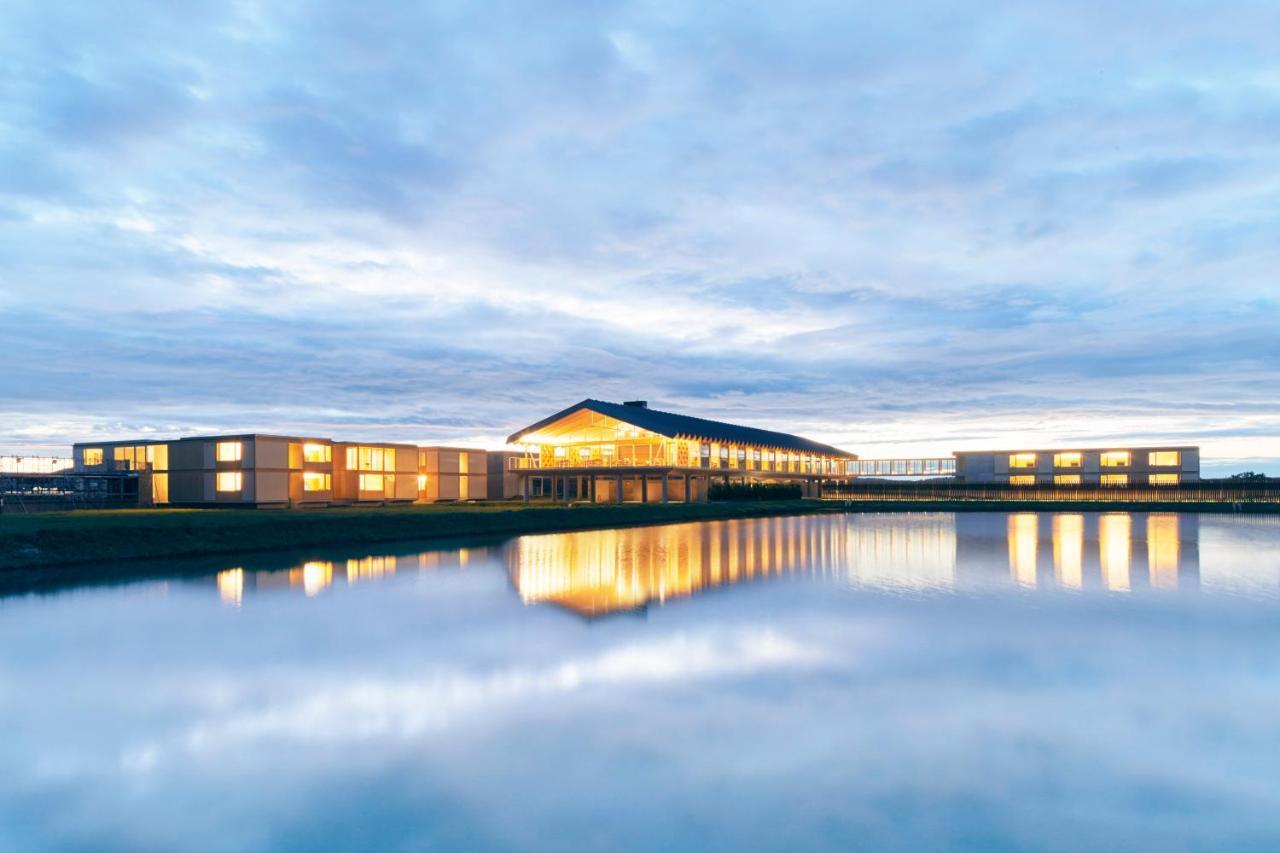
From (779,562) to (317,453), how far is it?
2930 cm

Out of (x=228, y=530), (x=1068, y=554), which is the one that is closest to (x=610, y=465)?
(x=228, y=530)

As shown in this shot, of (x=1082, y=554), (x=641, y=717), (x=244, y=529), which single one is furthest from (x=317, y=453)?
(x=641, y=717)

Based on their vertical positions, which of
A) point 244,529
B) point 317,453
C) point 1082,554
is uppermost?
point 317,453

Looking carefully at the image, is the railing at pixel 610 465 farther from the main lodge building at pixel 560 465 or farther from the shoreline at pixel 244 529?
the shoreline at pixel 244 529

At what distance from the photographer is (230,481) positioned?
38812mm

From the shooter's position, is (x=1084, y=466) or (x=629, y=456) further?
(x=1084, y=466)

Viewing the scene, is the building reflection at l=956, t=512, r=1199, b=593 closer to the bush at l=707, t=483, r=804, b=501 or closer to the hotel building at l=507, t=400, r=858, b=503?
the bush at l=707, t=483, r=804, b=501

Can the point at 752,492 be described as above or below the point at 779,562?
above

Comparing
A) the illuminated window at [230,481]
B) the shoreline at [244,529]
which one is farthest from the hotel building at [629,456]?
the illuminated window at [230,481]

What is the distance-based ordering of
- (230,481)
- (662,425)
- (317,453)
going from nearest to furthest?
1. (230,481)
2. (317,453)
3. (662,425)

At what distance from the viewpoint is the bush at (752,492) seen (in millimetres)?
50312

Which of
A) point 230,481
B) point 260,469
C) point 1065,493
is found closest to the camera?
point 260,469

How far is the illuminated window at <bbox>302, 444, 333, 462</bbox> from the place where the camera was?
41000 millimetres

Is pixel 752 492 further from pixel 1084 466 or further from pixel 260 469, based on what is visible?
pixel 1084 466
